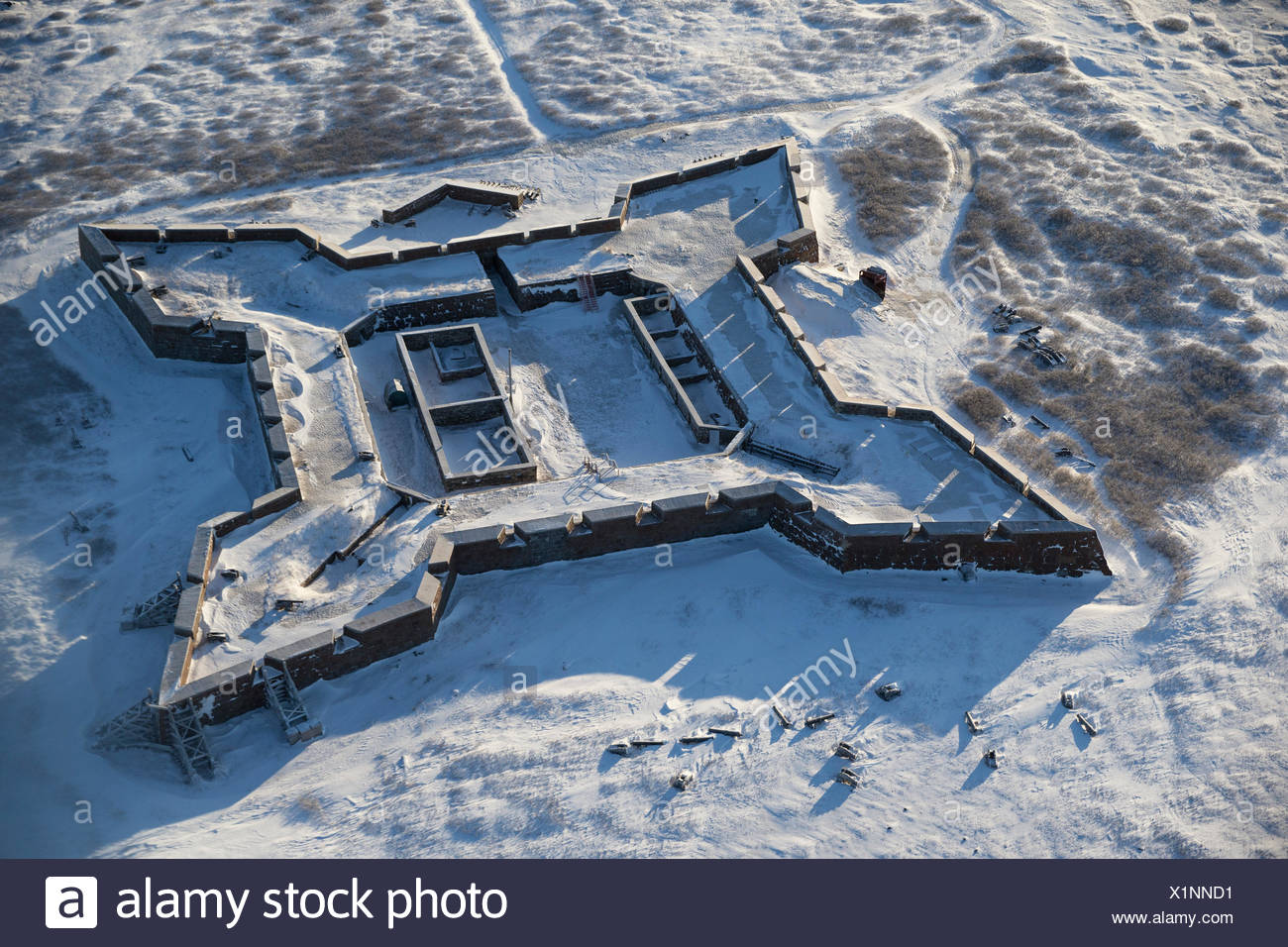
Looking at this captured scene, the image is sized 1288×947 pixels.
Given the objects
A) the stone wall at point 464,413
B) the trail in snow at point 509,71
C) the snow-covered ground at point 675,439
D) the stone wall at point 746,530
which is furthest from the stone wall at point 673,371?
the trail in snow at point 509,71

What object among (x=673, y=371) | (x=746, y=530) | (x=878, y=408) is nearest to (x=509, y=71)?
(x=673, y=371)

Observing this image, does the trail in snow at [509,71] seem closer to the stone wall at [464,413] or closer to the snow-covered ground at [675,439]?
the snow-covered ground at [675,439]

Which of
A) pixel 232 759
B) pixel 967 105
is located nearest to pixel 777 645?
pixel 232 759

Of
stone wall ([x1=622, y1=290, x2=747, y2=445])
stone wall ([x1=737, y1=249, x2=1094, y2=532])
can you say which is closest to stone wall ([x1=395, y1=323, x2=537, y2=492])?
stone wall ([x1=622, y1=290, x2=747, y2=445])

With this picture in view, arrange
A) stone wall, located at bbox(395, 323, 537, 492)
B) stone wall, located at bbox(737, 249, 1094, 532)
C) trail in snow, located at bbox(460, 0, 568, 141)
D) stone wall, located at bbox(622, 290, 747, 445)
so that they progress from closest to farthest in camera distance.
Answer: stone wall, located at bbox(737, 249, 1094, 532) < stone wall, located at bbox(395, 323, 537, 492) < stone wall, located at bbox(622, 290, 747, 445) < trail in snow, located at bbox(460, 0, 568, 141)

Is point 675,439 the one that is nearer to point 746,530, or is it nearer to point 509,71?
point 746,530

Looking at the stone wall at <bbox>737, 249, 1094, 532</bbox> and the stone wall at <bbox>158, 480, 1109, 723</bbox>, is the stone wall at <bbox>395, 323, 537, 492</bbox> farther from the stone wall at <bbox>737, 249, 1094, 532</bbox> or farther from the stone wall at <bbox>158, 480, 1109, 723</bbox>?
the stone wall at <bbox>737, 249, 1094, 532</bbox>

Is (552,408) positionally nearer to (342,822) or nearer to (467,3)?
(342,822)

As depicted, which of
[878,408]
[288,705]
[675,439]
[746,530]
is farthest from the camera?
[675,439]

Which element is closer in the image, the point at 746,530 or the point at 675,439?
the point at 746,530
